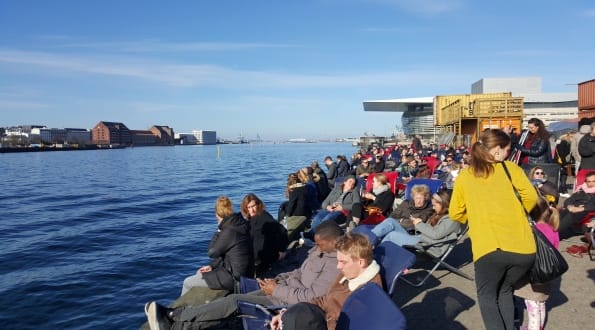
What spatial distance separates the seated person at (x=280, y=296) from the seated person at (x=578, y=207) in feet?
13.6

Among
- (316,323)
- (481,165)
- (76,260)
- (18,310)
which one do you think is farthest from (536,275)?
(76,260)

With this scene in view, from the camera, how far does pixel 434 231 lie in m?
5.13

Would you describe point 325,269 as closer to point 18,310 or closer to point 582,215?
point 582,215

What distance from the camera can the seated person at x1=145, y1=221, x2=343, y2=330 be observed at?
3895mm

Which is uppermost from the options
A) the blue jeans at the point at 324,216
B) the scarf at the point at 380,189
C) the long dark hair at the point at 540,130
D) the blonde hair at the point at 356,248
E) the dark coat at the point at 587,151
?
the long dark hair at the point at 540,130

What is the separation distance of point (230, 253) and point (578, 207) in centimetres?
492

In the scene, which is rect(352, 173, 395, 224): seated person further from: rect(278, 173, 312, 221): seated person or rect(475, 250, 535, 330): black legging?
rect(475, 250, 535, 330): black legging

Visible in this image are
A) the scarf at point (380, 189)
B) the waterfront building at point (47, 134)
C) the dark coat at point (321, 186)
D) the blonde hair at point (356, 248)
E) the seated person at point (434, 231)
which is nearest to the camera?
the blonde hair at point (356, 248)

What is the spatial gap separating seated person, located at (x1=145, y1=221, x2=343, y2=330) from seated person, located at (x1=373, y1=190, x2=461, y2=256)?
1303 millimetres

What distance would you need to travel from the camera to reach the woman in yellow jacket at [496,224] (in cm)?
279

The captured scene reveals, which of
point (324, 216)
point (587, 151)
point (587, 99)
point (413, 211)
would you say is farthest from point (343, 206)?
point (587, 99)

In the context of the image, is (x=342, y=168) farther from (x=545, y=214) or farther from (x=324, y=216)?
(x=545, y=214)

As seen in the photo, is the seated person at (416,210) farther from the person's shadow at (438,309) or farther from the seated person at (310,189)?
the seated person at (310,189)

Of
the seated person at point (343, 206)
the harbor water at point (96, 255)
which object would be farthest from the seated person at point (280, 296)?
the harbor water at point (96, 255)
